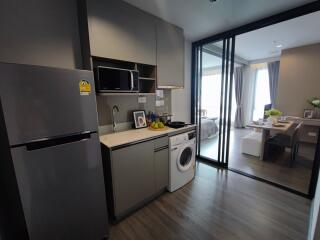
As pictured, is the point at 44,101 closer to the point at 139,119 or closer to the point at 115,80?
the point at 115,80

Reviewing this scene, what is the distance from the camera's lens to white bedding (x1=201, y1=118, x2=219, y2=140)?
13.6 ft

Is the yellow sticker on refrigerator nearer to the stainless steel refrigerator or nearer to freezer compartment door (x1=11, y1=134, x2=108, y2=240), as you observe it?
the stainless steel refrigerator

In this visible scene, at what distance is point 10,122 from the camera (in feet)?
3.27

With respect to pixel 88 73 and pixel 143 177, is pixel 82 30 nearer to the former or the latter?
pixel 88 73

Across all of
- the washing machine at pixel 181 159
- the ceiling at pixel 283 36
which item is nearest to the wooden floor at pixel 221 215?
the washing machine at pixel 181 159

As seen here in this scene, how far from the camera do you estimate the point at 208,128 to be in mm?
4438

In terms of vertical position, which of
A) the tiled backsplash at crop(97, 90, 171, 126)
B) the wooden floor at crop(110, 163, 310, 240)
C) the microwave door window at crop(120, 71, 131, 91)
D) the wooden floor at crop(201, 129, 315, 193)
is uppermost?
the microwave door window at crop(120, 71, 131, 91)

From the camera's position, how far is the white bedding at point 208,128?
4150mm

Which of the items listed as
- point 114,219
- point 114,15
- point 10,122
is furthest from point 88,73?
point 114,219

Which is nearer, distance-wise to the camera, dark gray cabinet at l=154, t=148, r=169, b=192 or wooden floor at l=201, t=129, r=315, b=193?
dark gray cabinet at l=154, t=148, r=169, b=192

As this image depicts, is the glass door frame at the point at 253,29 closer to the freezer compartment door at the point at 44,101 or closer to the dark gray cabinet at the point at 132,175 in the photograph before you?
the dark gray cabinet at the point at 132,175

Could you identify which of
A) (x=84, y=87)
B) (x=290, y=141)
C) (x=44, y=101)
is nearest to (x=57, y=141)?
(x=44, y=101)

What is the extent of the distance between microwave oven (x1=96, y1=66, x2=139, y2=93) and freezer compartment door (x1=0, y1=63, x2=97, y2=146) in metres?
0.41

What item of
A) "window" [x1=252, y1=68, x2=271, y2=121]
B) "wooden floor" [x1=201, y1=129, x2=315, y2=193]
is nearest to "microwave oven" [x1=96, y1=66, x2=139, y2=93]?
"wooden floor" [x1=201, y1=129, x2=315, y2=193]
